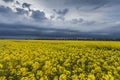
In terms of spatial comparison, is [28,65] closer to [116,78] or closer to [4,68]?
[4,68]

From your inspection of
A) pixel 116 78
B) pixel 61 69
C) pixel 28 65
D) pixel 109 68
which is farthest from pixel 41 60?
pixel 116 78

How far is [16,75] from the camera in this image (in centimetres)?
1052

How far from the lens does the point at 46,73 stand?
32.9 feet

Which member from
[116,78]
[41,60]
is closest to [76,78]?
[116,78]

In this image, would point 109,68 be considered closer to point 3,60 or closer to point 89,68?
point 89,68

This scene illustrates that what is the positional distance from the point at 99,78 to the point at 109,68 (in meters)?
1.83

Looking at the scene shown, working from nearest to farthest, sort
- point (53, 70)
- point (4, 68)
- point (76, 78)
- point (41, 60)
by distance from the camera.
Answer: point (76, 78) → point (53, 70) → point (4, 68) → point (41, 60)

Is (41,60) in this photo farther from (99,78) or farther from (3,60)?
(99,78)

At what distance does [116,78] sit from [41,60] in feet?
17.0

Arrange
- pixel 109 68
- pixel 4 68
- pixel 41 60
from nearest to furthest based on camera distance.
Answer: pixel 109 68 → pixel 4 68 → pixel 41 60


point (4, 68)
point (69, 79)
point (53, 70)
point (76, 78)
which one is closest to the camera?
point (76, 78)

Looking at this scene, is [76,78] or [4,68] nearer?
[76,78]

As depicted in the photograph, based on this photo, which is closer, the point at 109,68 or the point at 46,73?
the point at 46,73

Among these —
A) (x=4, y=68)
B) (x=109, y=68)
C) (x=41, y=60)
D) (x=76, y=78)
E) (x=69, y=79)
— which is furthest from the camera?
(x=41, y=60)
